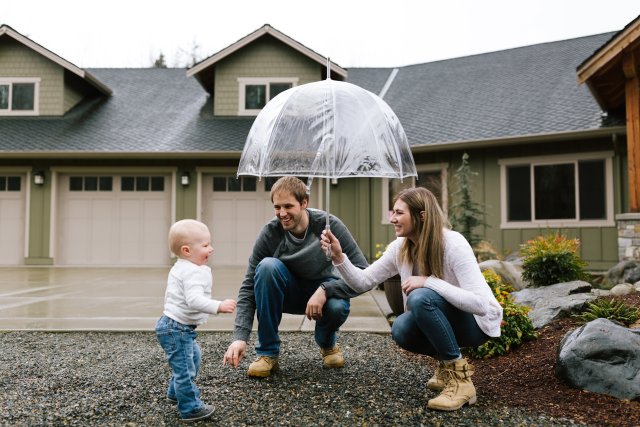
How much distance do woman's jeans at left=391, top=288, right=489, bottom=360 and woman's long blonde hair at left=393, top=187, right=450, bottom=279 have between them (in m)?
0.12

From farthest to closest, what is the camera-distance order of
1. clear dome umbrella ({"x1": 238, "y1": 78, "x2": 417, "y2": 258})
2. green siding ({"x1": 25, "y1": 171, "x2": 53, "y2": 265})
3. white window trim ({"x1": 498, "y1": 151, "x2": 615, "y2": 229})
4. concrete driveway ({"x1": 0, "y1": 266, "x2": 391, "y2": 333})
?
green siding ({"x1": 25, "y1": 171, "x2": 53, "y2": 265}) → white window trim ({"x1": 498, "y1": 151, "x2": 615, "y2": 229}) → concrete driveway ({"x1": 0, "y1": 266, "x2": 391, "y2": 333}) → clear dome umbrella ({"x1": 238, "y1": 78, "x2": 417, "y2": 258})

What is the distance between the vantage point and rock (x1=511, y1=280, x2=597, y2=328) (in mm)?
3871

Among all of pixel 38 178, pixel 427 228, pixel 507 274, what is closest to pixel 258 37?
pixel 38 178

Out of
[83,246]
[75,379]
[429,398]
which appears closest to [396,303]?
[429,398]

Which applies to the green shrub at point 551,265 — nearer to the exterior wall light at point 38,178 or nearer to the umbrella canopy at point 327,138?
the umbrella canopy at point 327,138

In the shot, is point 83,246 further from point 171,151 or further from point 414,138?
point 414,138

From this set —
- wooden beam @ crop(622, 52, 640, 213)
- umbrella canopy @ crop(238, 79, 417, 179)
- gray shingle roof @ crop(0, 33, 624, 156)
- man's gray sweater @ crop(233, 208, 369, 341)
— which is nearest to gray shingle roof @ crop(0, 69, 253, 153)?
gray shingle roof @ crop(0, 33, 624, 156)

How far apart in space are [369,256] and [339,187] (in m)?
1.66

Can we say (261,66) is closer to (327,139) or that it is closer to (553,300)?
(553,300)

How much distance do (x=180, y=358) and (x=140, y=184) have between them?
10128 mm

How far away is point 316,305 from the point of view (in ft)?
9.36

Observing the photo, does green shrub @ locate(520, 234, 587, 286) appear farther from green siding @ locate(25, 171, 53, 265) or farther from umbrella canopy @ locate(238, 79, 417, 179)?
green siding @ locate(25, 171, 53, 265)

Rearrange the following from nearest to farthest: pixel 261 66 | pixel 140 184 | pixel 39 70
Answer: pixel 140 184 < pixel 261 66 < pixel 39 70

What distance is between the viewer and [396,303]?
184 inches
